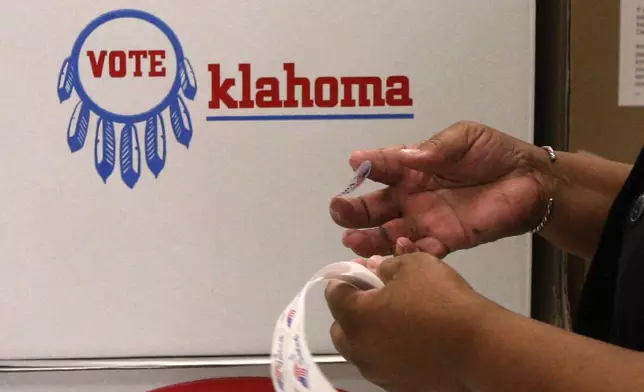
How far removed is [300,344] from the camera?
47cm

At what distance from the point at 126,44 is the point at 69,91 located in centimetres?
9

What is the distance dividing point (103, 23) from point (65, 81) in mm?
84

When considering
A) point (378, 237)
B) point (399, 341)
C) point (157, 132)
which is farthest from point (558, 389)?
point (157, 132)

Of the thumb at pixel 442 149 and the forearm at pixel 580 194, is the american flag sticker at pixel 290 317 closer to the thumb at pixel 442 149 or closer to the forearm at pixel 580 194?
the thumb at pixel 442 149

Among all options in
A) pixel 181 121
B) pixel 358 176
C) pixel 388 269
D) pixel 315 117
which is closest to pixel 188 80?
pixel 181 121

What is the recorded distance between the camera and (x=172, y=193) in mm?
751

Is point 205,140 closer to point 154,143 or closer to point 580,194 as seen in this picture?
point 154,143

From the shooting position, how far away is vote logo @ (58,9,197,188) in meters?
0.73

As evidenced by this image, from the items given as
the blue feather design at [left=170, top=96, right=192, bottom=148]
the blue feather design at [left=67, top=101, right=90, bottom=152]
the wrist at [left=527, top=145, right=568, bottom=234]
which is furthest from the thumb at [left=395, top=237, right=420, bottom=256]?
the blue feather design at [left=67, top=101, right=90, bottom=152]

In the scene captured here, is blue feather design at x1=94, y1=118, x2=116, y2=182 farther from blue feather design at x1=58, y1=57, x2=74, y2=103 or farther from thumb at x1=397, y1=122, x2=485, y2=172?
thumb at x1=397, y1=122, x2=485, y2=172

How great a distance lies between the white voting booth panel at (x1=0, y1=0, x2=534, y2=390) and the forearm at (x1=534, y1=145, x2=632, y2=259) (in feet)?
0.38

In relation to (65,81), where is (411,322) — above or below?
below

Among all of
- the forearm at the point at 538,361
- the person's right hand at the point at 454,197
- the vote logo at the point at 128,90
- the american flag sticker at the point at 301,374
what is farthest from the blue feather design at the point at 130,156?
the forearm at the point at 538,361

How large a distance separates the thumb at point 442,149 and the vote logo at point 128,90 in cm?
31
